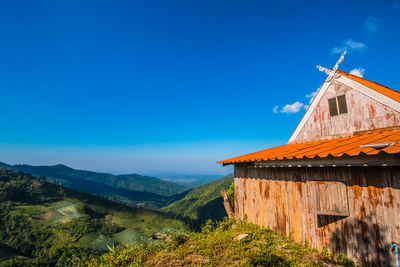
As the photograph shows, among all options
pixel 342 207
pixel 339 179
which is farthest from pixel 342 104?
pixel 342 207

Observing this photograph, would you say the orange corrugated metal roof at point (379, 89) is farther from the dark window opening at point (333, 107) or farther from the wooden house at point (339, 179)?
the dark window opening at point (333, 107)

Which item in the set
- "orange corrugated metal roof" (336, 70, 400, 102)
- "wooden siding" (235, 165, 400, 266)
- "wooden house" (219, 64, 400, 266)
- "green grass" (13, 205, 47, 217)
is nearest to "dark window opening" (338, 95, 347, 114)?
"wooden house" (219, 64, 400, 266)

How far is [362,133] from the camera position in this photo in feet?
24.7

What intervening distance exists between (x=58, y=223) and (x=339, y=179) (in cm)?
8272

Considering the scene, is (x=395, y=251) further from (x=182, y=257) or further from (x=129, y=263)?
(x=129, y=263)

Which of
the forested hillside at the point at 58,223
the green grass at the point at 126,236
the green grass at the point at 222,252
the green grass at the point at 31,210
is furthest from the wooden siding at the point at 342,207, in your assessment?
the green grass at the point at 31,210

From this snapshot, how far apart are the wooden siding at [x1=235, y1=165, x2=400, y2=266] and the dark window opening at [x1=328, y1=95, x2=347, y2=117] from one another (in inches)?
152

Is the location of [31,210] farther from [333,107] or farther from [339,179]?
[339,179]

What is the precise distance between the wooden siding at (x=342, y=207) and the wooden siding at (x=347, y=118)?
3310 mm

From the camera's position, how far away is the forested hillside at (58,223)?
1973 inches

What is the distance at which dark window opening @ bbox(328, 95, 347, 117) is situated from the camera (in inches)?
331

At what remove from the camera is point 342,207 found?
16.8 feet

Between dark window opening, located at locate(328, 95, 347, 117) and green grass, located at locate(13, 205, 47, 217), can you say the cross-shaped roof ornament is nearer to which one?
dark window opening, located at locate(328, 95, 347, 117)

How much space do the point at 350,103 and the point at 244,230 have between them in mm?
6888
